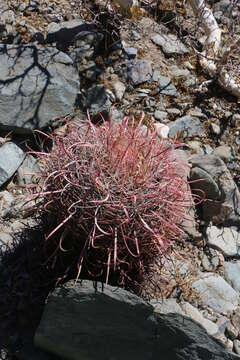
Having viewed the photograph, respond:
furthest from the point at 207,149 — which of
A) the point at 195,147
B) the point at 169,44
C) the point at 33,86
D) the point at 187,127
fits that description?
the point at 33,86

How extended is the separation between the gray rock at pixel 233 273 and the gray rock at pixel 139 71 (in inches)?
68.1

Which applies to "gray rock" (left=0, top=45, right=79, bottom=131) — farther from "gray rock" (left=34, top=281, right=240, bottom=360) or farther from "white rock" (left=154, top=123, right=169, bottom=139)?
"gray rock" (left=34, top=281, right=240, bottom=360)

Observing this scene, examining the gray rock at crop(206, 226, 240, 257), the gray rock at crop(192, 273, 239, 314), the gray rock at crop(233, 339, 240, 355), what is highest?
the gray rock at crop(206, 226, 240, 257)

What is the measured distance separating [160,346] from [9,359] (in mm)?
838

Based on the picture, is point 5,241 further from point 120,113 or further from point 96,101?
point 120,113

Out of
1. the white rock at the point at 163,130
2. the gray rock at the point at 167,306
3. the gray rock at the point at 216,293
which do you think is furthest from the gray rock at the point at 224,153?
the gray rock at the point at 167,306

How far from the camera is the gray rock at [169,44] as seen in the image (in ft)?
18.2

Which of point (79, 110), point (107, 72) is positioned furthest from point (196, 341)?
point (107, 72)

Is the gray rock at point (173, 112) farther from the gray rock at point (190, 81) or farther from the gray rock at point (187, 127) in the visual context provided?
the gray rock at point (190, 81)

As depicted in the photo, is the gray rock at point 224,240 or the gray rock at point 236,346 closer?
the gray rock at point 236,346

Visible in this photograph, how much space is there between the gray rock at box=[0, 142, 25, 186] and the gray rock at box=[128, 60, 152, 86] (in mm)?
1349

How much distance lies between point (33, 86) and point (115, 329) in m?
2.02

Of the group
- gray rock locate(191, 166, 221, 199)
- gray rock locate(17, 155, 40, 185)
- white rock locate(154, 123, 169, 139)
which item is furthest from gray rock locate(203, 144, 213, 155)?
gray rock locate(17, 155, 40, 185)

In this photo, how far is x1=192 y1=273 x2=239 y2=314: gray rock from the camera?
404cm
